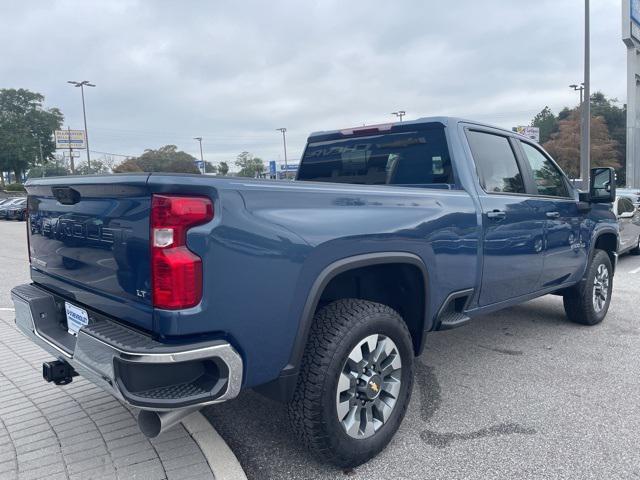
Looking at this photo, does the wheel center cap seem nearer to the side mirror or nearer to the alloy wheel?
the alloy wheel

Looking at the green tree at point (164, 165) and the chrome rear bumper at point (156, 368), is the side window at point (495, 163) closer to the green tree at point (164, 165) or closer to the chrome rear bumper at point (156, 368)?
the green tree at point (164, 165)

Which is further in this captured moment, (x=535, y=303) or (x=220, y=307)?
(x=535, y=303)

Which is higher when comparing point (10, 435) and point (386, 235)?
point (386, 235)

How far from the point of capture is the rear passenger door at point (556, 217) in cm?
432

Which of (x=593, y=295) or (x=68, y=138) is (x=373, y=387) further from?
(x=68, y=138)

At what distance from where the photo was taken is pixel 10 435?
3088 millimetres

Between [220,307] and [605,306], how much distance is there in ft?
16.0

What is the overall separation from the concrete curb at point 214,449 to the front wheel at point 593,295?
12.7ft

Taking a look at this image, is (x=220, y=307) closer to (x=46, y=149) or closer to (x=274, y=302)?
(x=274, y=302)

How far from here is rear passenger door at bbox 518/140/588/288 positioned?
14.2ft

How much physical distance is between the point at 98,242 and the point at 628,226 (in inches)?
403

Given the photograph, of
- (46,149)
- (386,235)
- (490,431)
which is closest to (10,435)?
(386,235)

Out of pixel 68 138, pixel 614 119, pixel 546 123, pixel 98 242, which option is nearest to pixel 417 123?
pixel 98 242

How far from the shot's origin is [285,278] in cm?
232
